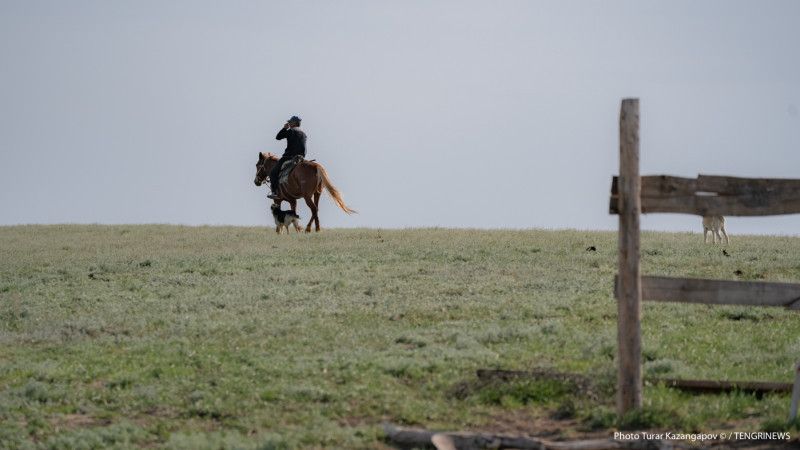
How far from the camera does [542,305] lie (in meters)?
16.2

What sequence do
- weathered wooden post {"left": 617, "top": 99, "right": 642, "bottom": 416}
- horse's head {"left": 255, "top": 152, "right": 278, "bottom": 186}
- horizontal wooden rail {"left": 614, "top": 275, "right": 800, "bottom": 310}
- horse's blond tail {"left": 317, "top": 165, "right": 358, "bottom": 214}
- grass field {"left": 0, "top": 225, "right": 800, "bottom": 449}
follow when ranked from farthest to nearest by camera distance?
horse's head {"left": 255, "top": 152, "right": 278, "bottom": 186}, horse's blond tail {"left": 317, "top": 165, "right": 358, "bottom": 214}, grass field {"left": 0, "top": 225, "right": 800, "bottom": 449}, horizontal wooden rail {"left": 614, "top": 275, "right": 800, "bottom": 310}, weathered wooden post {"left": 617, "top": 99, "right": 642, "bottom": 416}

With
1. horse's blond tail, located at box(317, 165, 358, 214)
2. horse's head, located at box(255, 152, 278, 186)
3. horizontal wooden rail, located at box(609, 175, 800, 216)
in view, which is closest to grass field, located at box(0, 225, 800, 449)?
horizontal wooden rail, located at box(609, 175, 800, 216)

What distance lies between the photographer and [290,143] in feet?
108

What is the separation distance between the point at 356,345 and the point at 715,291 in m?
5.89

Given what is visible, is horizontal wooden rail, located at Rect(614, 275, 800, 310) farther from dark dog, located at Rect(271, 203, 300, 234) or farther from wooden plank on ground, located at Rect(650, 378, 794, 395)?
dark dog, located at Rect(271, 203, 300, 234)

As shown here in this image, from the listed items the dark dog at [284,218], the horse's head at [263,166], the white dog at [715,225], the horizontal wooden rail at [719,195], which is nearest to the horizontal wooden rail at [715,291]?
the horizontal wooden rail at [719,195]

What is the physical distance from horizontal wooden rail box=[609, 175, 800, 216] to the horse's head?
26.2 m

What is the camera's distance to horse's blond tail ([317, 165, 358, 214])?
31.7 m

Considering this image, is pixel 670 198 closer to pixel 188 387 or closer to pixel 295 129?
pixel 188 387

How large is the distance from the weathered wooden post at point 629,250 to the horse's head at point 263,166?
26.3 m

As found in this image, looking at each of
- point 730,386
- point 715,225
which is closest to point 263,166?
point 715,225

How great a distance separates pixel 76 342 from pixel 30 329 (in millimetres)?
1972

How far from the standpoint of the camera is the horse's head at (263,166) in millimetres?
34375

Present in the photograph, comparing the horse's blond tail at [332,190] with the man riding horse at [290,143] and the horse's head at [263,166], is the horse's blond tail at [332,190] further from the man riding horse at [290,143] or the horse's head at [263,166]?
the horse's head at [263,166]
